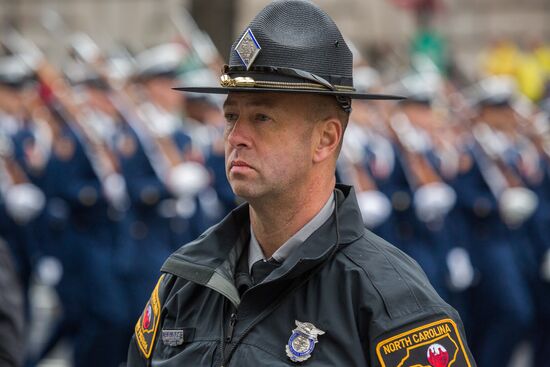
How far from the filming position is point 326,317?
3559 millimetres

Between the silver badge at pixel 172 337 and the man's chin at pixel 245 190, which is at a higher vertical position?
the man's chin at pixel 245 190

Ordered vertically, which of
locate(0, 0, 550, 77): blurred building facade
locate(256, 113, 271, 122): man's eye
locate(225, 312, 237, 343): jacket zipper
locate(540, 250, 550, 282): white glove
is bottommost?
locate(540, 250, 550, 282): white glove

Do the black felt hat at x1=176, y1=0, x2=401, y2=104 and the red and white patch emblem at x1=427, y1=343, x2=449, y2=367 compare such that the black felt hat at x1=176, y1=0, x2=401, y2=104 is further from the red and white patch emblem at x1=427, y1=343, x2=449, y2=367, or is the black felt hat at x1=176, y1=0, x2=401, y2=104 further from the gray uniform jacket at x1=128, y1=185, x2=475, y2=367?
the red and white patch emblem at x1=427, y1=343, x2=449, y2=367

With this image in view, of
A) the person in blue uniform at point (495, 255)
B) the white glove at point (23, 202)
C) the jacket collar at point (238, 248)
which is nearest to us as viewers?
the jacket collar at point (238, 248)

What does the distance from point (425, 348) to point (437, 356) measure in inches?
1.4

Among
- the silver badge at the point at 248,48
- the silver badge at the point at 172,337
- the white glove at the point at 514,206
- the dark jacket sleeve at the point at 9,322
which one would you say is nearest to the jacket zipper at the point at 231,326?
the silver badge at the point at 172,337

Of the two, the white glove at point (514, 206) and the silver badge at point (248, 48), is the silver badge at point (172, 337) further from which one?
the white glove at point (514, 206)

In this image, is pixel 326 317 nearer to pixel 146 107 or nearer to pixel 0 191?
pixel 0 191

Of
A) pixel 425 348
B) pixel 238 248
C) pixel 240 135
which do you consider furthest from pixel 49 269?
pixel 425 348

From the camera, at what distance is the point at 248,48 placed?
12.4ft

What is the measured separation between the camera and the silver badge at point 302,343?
11.6 feet

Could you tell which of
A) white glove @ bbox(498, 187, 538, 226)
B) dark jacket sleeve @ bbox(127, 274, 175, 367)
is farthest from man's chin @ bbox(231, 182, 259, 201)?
white glove @ bbox(498, 187, 538, 226)

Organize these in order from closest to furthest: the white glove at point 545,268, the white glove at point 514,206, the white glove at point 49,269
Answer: the white glove at point 49,269 < the white glove at point 514,206 < the white glove at point 545,268

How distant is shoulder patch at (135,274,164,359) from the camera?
3.93 m
